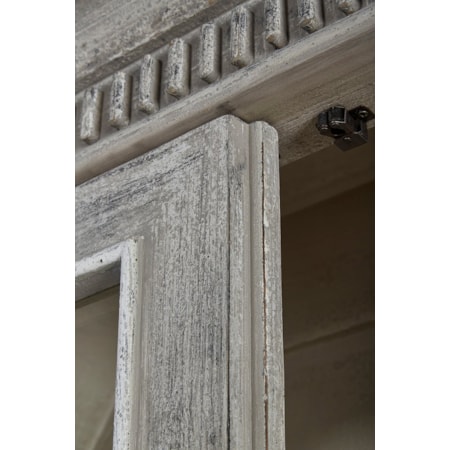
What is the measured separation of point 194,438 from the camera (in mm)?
856

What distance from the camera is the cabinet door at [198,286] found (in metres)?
0.87

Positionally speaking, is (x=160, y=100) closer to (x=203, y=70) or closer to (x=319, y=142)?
(x=203, y=70)

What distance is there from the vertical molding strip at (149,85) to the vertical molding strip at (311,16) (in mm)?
209

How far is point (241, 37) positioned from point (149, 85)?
0.46 ft

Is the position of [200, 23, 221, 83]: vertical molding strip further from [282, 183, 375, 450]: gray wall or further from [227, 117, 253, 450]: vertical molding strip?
[282, 183, 375, 450]: gray wall

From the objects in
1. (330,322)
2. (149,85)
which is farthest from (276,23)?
(330,322)

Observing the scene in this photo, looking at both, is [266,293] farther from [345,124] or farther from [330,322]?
[330,322]

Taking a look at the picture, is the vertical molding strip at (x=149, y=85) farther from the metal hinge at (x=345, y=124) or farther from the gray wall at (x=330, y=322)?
the gray wall at (x=330, y=322)

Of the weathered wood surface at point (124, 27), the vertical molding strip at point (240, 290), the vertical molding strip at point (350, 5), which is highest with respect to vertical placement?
the weathered wood surface at point (124, 27)

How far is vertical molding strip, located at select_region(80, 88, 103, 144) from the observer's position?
116 centimetres

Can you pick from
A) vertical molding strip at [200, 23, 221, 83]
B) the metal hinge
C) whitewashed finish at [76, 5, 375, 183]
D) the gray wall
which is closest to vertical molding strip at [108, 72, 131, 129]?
whitewashed finish at [76, 5, 375, 183]

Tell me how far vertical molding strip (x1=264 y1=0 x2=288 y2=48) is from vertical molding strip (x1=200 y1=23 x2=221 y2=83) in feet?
0.23

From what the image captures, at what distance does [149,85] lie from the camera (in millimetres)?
1106

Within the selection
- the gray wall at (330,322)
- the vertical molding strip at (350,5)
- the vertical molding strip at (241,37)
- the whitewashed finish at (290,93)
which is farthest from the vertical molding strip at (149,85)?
the gray wall at (330,322)
